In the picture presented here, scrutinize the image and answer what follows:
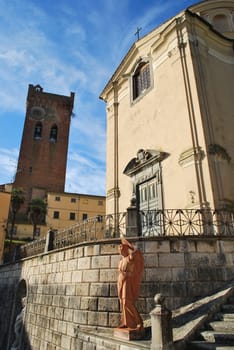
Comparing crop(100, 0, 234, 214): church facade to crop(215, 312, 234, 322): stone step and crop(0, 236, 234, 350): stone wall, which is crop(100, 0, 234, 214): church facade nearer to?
crop(0, 236, 234, 350): stone wall

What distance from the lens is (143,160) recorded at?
36.7ft

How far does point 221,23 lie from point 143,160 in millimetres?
8471

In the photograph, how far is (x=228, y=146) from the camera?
983cm

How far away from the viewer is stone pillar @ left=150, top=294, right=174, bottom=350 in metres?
4.32

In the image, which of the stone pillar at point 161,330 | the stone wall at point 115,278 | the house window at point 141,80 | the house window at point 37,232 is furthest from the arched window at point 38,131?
the stone pillar at point 161,330

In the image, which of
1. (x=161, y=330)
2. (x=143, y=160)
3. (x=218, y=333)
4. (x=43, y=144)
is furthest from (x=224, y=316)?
(x=43, y=144)

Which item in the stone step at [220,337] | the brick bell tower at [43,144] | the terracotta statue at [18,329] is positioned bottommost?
the terracotta statue at [18,329]

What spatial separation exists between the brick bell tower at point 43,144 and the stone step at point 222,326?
38.5 metres

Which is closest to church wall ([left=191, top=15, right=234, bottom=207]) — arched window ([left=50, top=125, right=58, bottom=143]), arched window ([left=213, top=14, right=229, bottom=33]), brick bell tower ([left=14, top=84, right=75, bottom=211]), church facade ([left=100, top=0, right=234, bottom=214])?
church facade ([left=100, top=0, right=234, bottom=214])

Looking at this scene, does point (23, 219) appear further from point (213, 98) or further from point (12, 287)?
point (213, 98)

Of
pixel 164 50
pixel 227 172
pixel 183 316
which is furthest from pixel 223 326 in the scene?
pixel 164 50

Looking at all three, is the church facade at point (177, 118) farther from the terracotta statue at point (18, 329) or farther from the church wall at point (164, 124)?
the terracotta statue at point (18, 329)

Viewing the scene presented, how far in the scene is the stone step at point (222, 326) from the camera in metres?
4.77

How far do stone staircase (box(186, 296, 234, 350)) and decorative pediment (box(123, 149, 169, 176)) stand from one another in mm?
6029
